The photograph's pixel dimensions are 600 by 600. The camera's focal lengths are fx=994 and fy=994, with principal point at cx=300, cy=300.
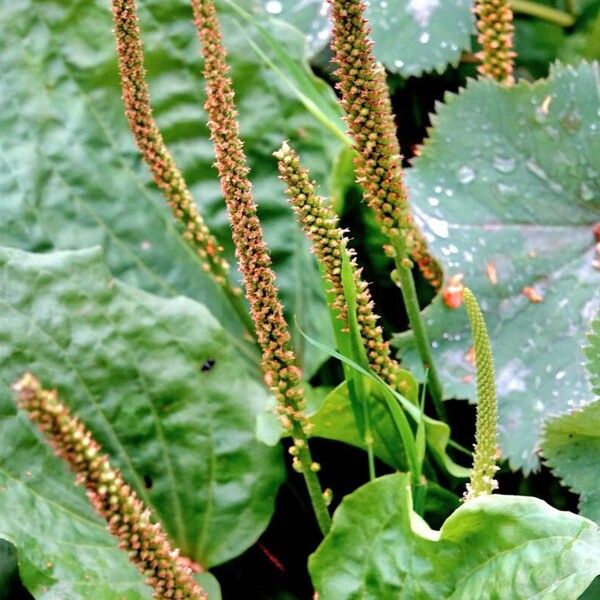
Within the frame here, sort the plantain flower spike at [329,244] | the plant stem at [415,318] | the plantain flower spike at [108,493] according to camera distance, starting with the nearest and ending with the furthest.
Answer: the plantain flower spike at [108,493], the plantain flower spike at [329,244], the plant stem at [415,318]

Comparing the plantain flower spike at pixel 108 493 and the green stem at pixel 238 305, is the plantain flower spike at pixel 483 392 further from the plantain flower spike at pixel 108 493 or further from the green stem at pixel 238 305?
the green stem at pixel 238 305

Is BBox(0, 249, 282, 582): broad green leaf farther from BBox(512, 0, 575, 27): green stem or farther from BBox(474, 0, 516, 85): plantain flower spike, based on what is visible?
BBox(512, 0, 575, 27): green stem

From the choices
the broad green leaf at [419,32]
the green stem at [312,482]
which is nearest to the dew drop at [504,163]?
the broad green leaf at [419,32]

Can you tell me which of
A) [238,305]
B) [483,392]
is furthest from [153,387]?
[483,392]

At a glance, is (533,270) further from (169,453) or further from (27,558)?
(27,558)

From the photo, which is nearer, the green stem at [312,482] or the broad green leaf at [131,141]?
the green stem at [312,482]

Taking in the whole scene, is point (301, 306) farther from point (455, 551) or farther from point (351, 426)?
point (455, 551)

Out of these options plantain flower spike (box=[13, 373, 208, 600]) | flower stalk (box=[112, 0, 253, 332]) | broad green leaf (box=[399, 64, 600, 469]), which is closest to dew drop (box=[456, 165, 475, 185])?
broad green leaf (box=[399, 64, 600, 469])
